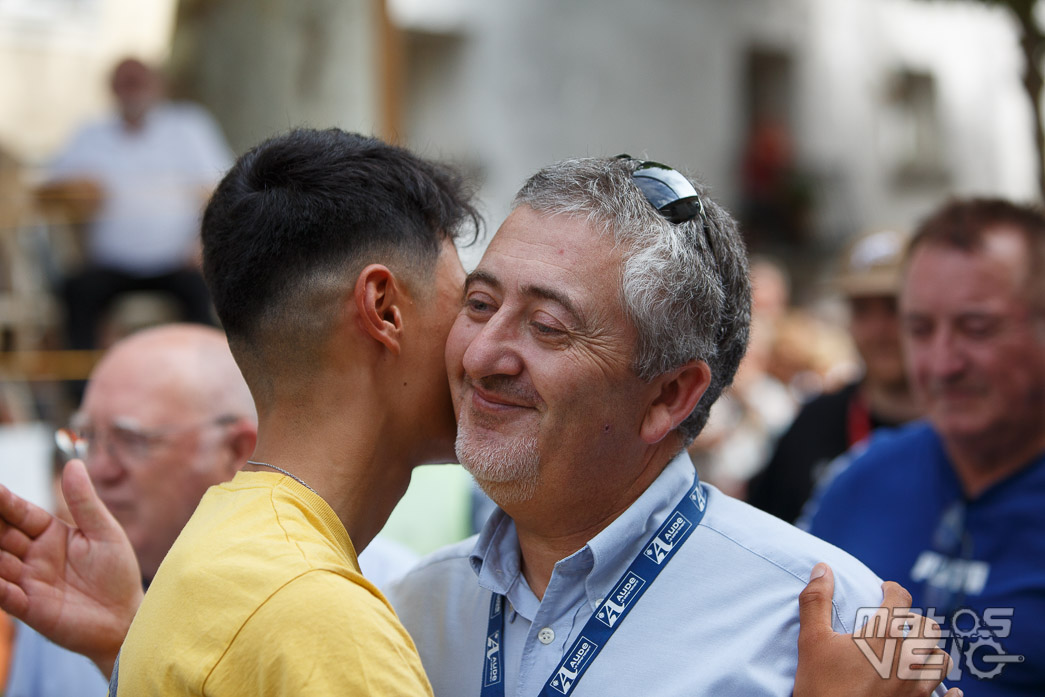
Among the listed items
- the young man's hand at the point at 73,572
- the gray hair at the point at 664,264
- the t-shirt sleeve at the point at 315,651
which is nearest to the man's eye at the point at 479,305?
the gray hair at the point at 664,264

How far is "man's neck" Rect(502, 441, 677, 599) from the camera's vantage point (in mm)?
2236

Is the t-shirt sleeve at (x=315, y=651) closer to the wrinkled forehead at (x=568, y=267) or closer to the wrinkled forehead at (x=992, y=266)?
the wrinkled forehead at (x=568, y=267)

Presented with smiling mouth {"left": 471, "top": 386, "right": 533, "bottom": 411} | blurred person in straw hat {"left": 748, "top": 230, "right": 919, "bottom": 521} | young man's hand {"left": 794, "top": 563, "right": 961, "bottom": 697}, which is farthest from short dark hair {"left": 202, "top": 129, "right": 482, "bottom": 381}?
blurred person in straw hat {"left": 748, "top": 230, "right": 919, "bottom": 521}

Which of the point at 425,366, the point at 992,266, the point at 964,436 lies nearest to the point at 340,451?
the point at 425,366

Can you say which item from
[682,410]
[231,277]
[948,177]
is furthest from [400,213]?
[948,177]

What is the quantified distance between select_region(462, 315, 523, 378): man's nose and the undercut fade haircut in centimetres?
199

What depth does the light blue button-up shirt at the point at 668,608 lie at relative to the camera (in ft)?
6.80

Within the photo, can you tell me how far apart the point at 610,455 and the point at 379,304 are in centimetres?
55

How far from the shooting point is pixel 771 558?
218cm

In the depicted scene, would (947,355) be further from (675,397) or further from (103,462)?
(103,462)

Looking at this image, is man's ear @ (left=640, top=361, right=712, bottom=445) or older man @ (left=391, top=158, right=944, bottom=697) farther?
man's ear @ (left=640, top=361, right=712, bottom=445)

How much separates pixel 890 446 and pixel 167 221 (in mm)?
5576

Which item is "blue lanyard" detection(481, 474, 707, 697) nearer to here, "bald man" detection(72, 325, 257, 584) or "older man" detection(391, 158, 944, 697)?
"older man" detection(391, 158, 944, 697)

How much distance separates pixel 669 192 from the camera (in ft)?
7.33
